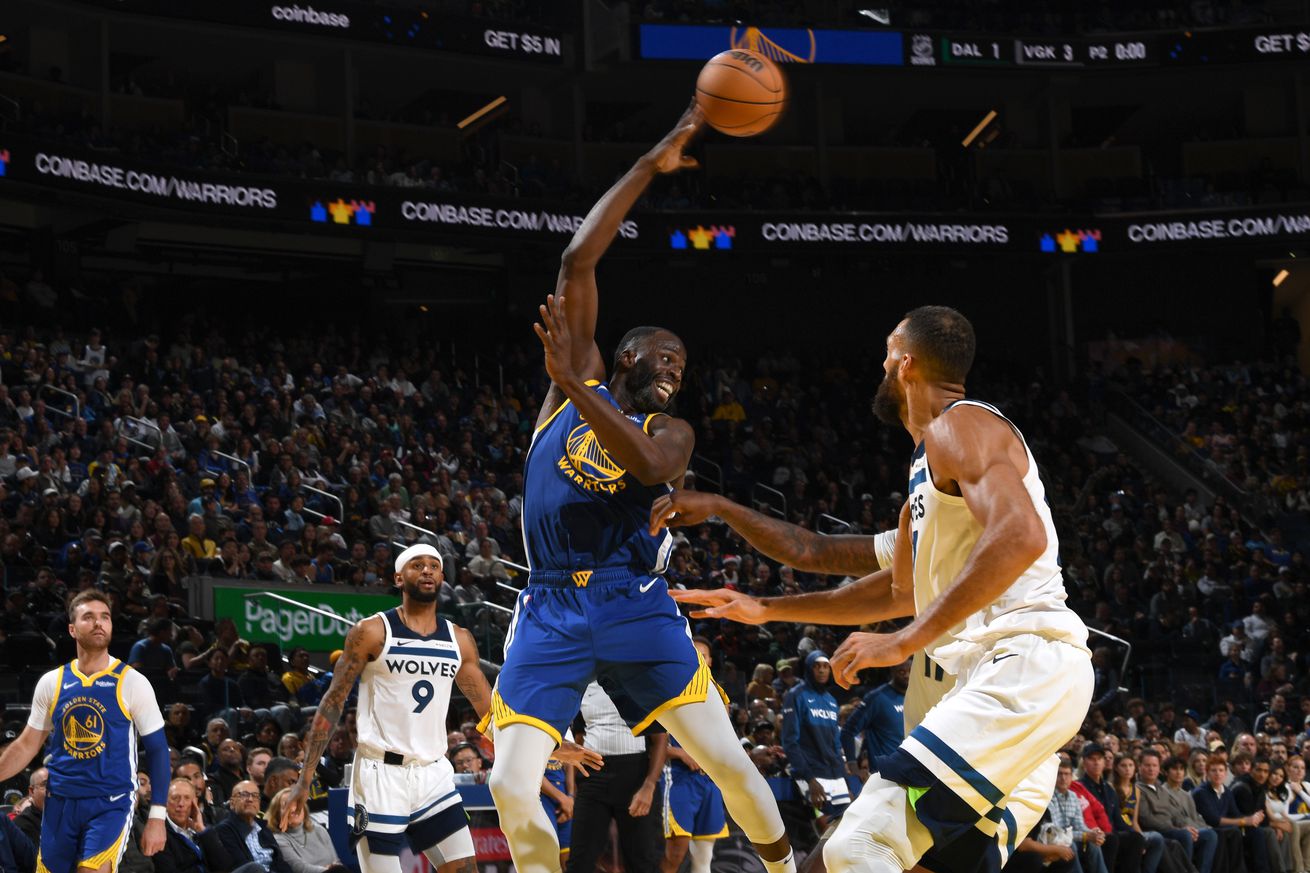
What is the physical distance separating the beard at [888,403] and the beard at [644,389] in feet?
4.37

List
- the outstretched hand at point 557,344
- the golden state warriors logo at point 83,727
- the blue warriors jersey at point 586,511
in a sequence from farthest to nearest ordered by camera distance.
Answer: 1. the golden state warriors logo at point 83,727
2. the blue warriors jersey at point 586,511
3. the outstretched hand at point 557,344

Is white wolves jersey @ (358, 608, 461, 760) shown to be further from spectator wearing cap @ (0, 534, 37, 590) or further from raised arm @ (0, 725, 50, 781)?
spectator wearing cap @ (0, 534, 37, 590)

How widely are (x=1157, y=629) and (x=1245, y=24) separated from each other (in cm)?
1403

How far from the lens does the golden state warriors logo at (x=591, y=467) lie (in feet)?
20.8

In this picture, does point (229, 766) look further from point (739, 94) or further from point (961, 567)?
point (961, 567)

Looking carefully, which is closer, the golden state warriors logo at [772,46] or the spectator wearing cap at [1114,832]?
the spectator wearing cap at [1114,832]

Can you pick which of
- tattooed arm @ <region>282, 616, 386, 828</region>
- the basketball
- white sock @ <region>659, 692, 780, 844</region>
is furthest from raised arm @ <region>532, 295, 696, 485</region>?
tattooed arm @ <region>282, 616, 386, 828</region>

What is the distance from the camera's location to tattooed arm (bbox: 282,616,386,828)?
827cm

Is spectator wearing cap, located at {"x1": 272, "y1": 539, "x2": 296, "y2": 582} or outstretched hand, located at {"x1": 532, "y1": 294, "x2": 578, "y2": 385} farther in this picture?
spectator wearing cap, located at {"x1": 272, "y1": 539, "x2": 296, "y2": 582}

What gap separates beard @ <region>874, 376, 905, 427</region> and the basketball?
7.40 ft

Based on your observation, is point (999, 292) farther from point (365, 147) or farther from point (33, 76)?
point (33, 76)

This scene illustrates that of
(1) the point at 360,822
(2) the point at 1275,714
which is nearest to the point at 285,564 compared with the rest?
(1) the point at 360,822

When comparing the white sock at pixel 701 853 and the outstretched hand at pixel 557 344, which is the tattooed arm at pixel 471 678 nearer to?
the white sock at pixel 701 853

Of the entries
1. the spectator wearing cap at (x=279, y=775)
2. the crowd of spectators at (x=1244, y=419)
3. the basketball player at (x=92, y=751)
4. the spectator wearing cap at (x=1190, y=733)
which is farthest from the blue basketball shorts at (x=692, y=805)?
the crowd of spectators at (x=1244, y=419)
